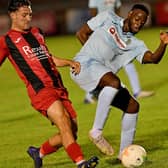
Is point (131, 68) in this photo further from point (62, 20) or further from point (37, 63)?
point (62, 20)

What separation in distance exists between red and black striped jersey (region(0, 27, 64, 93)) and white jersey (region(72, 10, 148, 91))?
91cm

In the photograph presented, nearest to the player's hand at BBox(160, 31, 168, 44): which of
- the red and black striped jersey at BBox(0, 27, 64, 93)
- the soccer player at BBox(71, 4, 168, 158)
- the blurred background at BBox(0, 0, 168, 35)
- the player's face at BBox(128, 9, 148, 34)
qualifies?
the soccer player at BBox(71, 4, 168, 158)

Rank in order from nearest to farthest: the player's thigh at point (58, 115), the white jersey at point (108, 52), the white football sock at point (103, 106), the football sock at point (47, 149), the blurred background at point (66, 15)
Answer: the player's thigh at point (58, 115), the football sock at point (47, 149), the white football sock at point (103, 106), the white jersey at point (108, 52), the blurred background at point (66, 15)

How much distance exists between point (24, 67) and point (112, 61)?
54.1 inches

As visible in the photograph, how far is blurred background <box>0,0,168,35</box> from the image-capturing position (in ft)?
95.6

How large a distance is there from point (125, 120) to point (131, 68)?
17.1 ft

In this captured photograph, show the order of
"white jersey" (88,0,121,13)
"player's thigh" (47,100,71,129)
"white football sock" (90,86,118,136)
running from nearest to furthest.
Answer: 1. "player's thigh" (47,100,71,129)
2. "white football sock" (90,86,118,136)
3. "white jersey" (88,0,121,13)

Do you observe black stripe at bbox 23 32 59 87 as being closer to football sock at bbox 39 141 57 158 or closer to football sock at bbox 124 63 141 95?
football sock at bbox 39 141 57 158

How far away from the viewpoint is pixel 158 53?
8242 mm

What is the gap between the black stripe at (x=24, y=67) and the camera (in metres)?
A: 7.50

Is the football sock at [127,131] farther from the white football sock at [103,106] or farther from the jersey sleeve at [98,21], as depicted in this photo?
the jersey sleeve at [98,21]

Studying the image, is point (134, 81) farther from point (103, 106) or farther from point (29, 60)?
point (29, 60)

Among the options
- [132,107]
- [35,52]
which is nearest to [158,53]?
[132,107]

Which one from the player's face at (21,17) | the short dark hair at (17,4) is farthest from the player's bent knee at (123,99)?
the short dark hair at (17,4)
